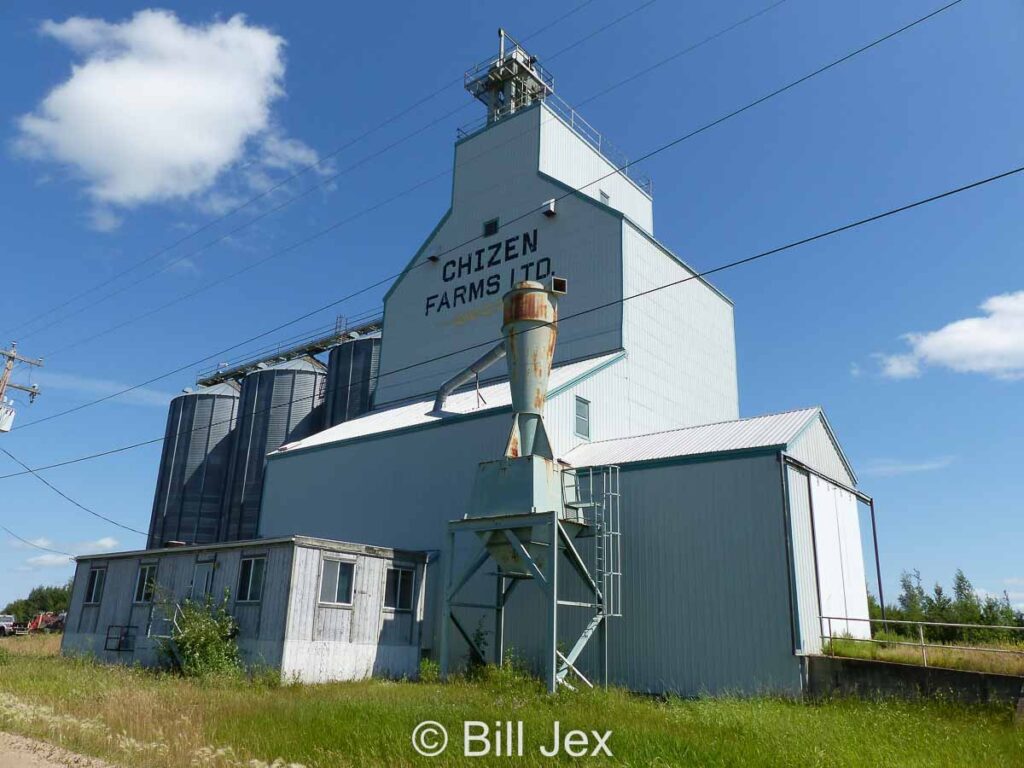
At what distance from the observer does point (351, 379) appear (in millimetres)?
41438

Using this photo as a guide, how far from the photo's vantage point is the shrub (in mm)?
19922

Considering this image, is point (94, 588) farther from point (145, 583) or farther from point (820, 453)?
point (820, 453)

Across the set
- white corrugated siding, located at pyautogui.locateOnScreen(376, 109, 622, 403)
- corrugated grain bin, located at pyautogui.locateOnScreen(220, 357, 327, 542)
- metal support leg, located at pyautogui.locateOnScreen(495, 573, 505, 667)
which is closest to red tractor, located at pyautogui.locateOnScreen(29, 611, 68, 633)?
corrugated grain bin, located at pyautogui.locateOnScreen(220, 357, 327, 542)

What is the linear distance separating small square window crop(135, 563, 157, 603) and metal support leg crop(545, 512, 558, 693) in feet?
44.6

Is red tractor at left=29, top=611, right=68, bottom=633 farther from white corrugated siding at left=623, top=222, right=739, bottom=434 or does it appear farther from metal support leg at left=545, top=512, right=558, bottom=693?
metal support leg at left=545, top=512, right=558, bottom=693

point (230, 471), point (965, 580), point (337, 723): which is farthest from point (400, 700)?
point (230, 471)

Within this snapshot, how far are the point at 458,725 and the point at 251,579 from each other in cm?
1088

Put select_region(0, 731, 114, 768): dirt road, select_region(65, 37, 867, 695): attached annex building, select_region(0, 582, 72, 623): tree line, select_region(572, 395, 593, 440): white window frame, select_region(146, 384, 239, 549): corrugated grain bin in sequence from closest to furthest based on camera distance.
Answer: select_region(0, 731, 114, 768): dirt road
select_region(65, 37, 867, 695): attached annex building
select_region(572, 395, 593, 440): white window frame
select_region(146, 384, 239, 549): corrugated grain bin
select_region(0, 582, 72, 623): tree line

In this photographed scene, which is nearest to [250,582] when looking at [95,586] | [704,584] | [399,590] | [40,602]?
[399,590]

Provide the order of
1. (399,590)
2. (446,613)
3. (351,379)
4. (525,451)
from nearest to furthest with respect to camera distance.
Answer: (446,613) → (525,451) → (399,590) → (351,379)

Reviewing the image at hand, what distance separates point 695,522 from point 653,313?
41.2 feet

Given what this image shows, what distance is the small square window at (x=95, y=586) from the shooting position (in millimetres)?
26859

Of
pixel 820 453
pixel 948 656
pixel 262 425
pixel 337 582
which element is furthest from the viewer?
pixel 262 425

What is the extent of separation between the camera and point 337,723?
12828 mm
